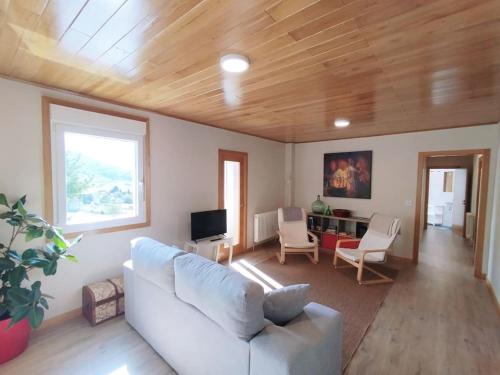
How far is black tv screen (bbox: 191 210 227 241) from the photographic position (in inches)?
139

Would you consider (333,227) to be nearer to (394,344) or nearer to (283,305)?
(394,344)

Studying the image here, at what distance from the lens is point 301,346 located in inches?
48.8

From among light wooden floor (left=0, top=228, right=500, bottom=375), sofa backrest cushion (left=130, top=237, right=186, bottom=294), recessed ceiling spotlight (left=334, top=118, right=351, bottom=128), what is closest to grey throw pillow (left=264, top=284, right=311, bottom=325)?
sofa backrest cushion (left=130, top=237, right=186, bottom=294)

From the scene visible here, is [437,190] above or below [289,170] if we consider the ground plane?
below

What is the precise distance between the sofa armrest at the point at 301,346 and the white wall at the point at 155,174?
7.29ft

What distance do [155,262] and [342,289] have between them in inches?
99.0

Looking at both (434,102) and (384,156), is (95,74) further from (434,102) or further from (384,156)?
(384,156)

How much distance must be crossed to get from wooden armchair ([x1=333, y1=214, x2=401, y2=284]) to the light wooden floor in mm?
489

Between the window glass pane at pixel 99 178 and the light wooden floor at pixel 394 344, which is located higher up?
the window glass pane at pixel 99 178

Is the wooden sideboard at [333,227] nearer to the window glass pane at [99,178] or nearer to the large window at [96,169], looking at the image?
the large window at [96,169]

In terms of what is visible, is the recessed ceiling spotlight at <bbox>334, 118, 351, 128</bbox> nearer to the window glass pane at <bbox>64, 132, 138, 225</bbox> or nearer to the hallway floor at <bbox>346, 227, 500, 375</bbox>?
the hallway floor at <bbox>346, 227, 500, 375</bbox>

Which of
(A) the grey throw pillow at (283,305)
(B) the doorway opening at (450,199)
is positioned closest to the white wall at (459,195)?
(B) the doorway opening at (450,199)

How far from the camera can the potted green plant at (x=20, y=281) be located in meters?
1.81

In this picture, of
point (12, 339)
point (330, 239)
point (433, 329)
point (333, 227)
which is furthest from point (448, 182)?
point (12, 339)
